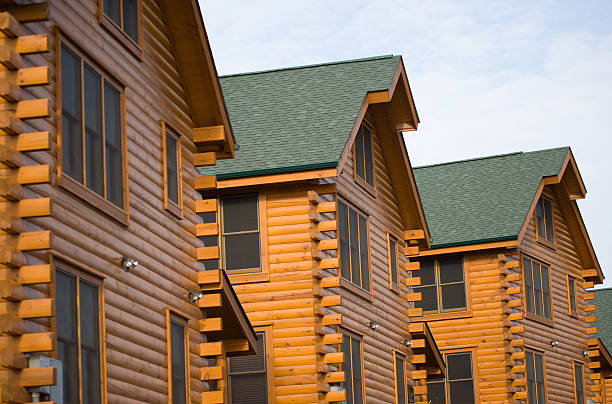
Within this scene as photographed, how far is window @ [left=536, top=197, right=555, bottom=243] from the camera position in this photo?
39812 mm

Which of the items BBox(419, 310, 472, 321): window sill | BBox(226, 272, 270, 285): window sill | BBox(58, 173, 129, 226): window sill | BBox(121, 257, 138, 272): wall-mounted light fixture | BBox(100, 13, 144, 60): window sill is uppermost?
BBox(100, 13, 144, 60): window sill

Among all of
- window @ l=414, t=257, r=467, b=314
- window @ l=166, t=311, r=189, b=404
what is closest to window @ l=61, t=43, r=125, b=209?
window @ l=166, t=311, r=189, b=404

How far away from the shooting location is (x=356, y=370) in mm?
27234

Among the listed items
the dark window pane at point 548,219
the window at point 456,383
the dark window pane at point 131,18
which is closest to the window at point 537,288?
the dark window pane at point 548,219

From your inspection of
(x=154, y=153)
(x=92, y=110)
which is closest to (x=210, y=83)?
(x=154, y=153)

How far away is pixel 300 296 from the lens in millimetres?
25734

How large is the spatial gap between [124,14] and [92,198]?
4033mm

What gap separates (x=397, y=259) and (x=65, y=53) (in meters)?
17.6

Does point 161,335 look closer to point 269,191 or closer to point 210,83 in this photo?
point 210,83

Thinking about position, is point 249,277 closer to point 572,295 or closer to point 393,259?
point 393,259

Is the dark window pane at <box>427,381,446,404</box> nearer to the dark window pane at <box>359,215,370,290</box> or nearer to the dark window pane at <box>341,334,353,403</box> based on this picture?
the dark window pane at <box>359,215,370,290</box>

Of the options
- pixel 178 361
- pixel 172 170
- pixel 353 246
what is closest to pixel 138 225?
pixel 172 170

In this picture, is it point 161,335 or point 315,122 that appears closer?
point 161,335

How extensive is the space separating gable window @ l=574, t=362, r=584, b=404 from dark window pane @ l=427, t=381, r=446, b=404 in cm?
630
